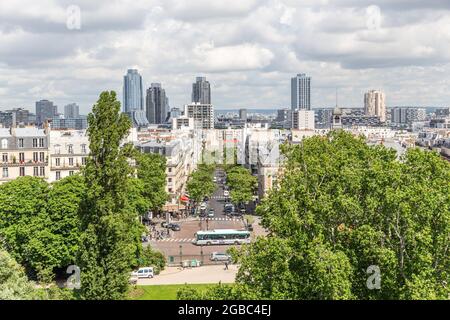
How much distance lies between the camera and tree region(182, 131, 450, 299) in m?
20.3

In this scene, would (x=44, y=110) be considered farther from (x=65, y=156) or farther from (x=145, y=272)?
(x=145, y=272)

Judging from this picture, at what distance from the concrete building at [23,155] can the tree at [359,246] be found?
40.7 m

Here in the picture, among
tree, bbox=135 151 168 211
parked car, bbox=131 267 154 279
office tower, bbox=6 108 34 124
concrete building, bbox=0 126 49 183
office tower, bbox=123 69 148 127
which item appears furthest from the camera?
office tower, bbox=6 108 34 124

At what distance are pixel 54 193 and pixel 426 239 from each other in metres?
30.0

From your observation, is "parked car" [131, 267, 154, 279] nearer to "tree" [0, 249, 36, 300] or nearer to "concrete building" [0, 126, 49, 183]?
"tree" [0, 249, 36, 300]

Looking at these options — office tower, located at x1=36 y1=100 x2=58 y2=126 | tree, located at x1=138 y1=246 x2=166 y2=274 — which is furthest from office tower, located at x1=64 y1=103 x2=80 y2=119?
tree, located at x1=138 y1=246 x2=166 y2=274

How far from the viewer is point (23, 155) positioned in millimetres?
61250

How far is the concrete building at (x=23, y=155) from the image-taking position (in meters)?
60.5

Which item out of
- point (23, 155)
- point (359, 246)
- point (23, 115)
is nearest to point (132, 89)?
point (23, 115)

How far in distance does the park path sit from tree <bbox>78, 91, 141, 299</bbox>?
1437 centimetres

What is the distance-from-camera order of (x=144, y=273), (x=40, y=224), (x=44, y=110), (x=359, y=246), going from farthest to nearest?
(x=44, y=110) < (x=144, y=273) < (x=40, y=224) < (x=359, y=246)

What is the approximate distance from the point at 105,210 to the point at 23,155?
115 ft

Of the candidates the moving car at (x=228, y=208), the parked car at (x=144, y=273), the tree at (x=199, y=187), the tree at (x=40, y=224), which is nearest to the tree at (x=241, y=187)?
the moving car at (x=228, y=208)
